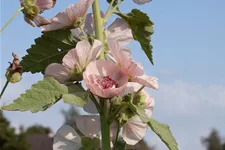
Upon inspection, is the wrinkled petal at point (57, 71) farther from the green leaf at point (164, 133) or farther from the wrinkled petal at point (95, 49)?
the green leaf at point (164, 133)

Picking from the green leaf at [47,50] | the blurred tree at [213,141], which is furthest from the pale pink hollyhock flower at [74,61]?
the blurred tree at [213,141]

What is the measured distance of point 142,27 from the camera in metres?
1.21

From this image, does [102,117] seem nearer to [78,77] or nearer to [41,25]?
[78,77]

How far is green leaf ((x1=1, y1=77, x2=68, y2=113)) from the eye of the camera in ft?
3.31

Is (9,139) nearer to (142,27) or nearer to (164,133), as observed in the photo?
(142,27)

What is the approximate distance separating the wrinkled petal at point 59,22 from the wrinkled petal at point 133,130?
0.24 m

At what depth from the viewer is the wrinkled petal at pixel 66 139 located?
47.7 inches

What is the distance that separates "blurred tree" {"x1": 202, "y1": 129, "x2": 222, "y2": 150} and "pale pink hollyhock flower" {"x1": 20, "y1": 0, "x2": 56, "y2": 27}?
66.8 ft

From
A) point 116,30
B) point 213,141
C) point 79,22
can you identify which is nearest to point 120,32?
point 116,30

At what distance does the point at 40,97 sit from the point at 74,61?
0.11 m

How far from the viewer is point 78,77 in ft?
3.63

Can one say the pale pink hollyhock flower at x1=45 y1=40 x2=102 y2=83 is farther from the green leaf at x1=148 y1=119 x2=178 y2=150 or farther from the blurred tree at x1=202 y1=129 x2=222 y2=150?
the blurred tree at x1=202 y1=129 x2=222 y2=150

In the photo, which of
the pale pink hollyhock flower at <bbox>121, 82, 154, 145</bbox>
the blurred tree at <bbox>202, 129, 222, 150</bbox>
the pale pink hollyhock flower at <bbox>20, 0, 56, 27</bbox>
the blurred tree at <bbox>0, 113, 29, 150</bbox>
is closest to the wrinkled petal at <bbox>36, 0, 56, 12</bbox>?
the pale pink hollyhock flower at <bbox>20, 0, 56, 27</bbox>

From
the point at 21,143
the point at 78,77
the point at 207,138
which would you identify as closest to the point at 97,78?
the point at 78,77
